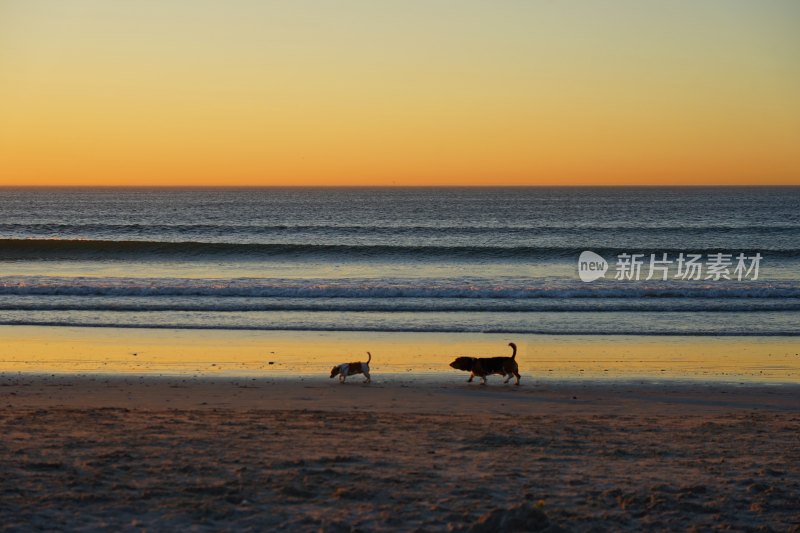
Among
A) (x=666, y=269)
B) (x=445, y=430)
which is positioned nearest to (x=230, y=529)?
(x=445, y=430)

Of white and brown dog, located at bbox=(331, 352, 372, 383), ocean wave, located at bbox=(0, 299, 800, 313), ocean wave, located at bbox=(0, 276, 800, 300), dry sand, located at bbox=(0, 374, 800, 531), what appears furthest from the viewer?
ocean wave, located at bbox=(0, 276, 800, 300)

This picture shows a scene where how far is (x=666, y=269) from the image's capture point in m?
33.7

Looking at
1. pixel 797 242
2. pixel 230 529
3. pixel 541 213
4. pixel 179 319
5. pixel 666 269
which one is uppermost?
pixel 541 213

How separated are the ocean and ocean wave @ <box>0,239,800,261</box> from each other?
0.35 ft

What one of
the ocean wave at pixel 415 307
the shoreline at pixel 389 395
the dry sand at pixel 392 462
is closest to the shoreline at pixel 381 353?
the shoreline at pixel 389 395

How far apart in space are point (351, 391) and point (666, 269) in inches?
960

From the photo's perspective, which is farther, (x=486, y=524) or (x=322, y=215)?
(x=322, y=215)

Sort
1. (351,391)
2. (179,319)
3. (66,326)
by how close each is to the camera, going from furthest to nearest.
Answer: (179,319), (66,326), (351,391)

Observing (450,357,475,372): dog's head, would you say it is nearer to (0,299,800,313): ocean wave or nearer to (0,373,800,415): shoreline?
(0,373,800,415): shoreline

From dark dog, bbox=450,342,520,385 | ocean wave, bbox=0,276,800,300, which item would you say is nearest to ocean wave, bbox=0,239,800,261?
ocean wave, bbox=0,276,800,300

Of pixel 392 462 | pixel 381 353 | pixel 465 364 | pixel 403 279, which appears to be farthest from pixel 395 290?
pixel 392 462

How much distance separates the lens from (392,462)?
7.66 m

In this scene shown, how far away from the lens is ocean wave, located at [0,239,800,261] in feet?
128

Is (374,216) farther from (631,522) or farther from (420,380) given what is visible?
(631,522)
